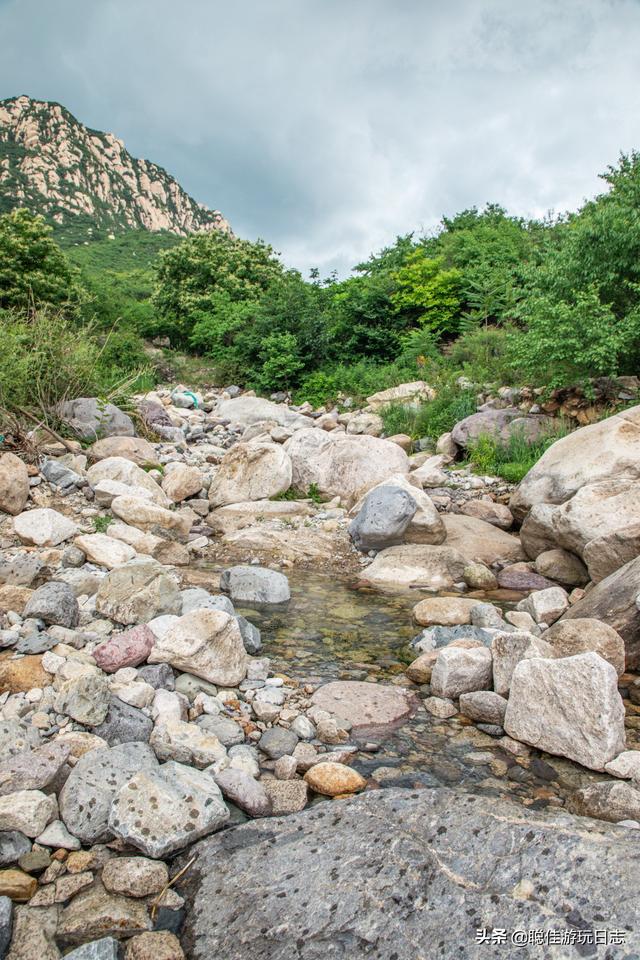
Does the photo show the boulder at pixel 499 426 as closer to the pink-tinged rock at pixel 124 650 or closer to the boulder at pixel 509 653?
the boulder at pixel 509 653

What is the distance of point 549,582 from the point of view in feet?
20.6

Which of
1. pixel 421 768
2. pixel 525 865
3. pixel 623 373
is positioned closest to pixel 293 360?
pixel 623 373

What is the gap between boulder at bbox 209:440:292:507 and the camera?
9297 mm

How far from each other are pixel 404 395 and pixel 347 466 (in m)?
4.62

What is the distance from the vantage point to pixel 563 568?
6.30 meters

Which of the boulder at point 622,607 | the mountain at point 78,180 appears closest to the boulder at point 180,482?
the boulder at point 622,607

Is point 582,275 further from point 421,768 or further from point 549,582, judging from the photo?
point 421,768

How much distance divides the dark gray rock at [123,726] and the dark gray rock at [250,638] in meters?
1.27

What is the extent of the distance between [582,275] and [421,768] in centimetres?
894

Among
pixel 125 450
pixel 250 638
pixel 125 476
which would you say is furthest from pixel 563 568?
pixel 125 450

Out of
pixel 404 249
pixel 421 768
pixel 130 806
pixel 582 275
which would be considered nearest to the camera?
pixel 130 806

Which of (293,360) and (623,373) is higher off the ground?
(293,360)

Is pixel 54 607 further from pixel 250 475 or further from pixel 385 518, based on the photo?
pixel 250 475

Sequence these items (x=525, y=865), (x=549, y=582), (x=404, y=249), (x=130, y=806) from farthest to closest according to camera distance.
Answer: (x=404, y=249), (x=549, y=582), (x=130, y=806), (x=525, y=865)
